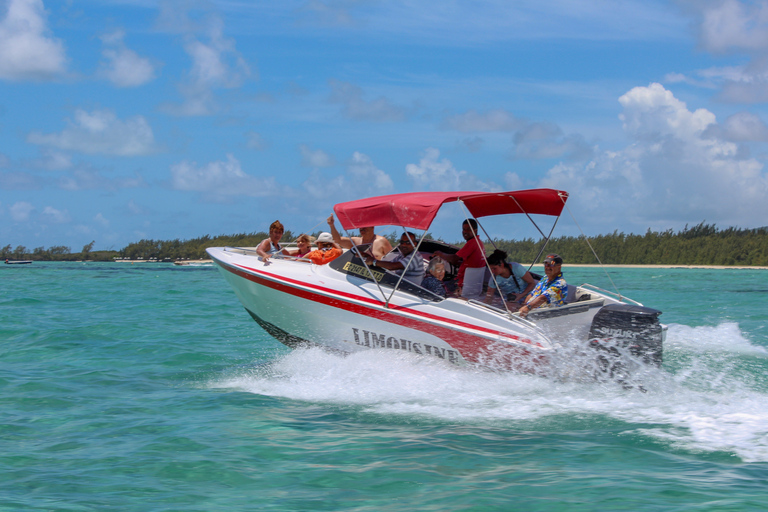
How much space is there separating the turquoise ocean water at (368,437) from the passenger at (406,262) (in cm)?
82

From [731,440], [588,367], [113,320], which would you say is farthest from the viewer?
[113,320]

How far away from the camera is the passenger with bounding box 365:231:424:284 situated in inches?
246

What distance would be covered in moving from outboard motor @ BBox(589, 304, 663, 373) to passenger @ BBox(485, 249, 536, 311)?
1.21 metres

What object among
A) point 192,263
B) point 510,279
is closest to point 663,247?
point 192,263

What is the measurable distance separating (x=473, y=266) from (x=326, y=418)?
7.84 ft

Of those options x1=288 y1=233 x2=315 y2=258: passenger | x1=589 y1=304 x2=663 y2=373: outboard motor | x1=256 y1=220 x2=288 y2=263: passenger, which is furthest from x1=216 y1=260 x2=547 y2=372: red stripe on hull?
x1=288 y1=233 x2=315 y2=258: passenger

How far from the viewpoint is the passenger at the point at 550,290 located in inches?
232

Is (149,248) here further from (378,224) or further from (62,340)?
(378,224)

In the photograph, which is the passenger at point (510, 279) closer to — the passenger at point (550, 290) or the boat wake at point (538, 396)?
the passenger at point (550, 290)

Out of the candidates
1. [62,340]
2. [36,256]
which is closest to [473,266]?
[62,340]

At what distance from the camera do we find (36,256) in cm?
8131

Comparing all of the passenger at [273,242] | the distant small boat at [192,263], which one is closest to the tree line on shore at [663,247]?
the distant small boat at [192,263]

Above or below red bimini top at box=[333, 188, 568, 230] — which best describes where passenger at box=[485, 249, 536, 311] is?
below

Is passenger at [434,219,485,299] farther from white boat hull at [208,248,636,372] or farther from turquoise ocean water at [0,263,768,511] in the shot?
turquoise ocean water at [0,263,768,511]
